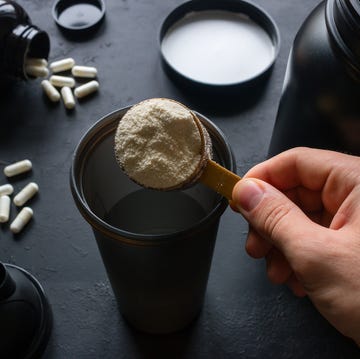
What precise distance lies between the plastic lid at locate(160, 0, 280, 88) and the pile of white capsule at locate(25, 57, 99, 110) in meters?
0.14

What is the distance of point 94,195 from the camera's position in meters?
0.54

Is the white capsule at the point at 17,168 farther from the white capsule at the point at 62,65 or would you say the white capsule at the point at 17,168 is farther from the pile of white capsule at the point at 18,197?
the white capsule at the point at 62,65

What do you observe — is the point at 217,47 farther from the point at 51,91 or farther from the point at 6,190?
the point at 6,190

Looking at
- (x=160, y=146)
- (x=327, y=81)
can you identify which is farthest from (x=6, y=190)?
(x=327, y=81)

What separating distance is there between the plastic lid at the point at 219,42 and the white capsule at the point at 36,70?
20 centimetres

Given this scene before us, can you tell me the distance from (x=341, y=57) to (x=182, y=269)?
0.26 meters

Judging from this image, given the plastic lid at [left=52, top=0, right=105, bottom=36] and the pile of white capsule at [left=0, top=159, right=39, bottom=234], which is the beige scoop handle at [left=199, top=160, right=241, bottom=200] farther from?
the plastic lid at [left=52, top=0, right=105, bottom=36]

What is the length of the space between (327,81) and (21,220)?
0.46 meters

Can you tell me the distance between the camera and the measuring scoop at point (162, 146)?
0.44m

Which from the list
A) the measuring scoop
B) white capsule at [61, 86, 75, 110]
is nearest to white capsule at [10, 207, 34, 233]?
white capsule at [61, 86, 75, 110]

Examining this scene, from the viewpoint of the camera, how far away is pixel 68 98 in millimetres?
812

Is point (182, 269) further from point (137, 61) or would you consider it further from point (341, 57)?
point (137, 61)

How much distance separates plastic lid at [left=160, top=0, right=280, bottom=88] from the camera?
0.81m

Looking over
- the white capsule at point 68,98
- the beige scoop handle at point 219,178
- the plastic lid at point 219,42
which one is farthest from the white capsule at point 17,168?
the beige scoop handle at point 219,178
